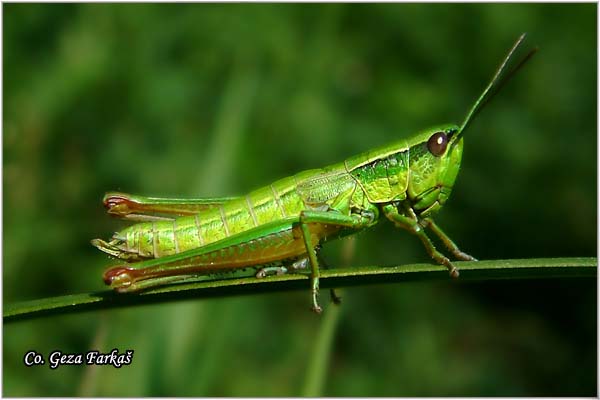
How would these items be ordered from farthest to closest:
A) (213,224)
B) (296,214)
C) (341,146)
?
(341,146)
(296,214)
(213,224)

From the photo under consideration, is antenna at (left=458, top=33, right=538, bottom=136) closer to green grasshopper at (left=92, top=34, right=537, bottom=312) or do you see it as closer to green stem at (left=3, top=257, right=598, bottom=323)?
green grasshopper at (left=92, top=34, right=537, bottom=312)

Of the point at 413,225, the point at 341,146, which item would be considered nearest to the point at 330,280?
the point at 413,225

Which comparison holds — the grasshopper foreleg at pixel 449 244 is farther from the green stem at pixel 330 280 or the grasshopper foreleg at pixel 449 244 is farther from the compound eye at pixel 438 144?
the green stem at pixel 330 280

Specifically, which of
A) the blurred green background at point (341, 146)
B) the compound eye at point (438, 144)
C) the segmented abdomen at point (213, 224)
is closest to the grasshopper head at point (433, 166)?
the compound eye at point (438, 144)

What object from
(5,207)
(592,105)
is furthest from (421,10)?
(5,207)

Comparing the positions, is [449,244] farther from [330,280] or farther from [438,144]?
[330,280]

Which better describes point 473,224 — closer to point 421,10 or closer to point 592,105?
point 592,105
